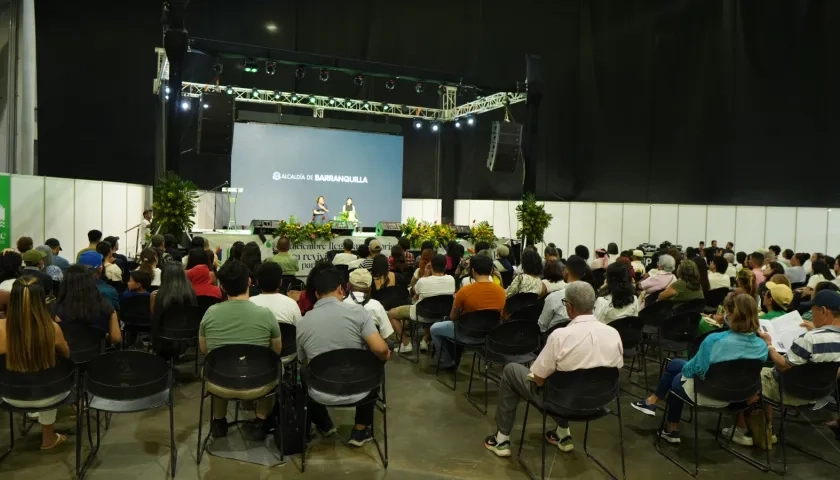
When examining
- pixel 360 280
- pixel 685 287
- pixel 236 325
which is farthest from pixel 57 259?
pixel 685 287

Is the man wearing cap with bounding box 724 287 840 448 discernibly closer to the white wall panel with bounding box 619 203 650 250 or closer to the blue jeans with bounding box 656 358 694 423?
the blue jeans with bounding box 656 358 694 423

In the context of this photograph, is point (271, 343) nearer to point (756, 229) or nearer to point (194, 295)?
point (194, 295)

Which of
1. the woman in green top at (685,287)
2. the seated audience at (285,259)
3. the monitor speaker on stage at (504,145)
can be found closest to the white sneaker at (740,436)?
the woman in green top at (685,287)

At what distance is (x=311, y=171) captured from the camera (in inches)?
598

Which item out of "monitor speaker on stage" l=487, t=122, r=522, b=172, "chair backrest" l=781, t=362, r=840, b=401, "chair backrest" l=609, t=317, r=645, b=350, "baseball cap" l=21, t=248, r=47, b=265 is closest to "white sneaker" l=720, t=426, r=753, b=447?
"chair backrest" l=781, t=362, r=840, b=401

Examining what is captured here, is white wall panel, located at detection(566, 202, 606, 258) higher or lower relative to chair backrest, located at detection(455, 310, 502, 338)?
higher

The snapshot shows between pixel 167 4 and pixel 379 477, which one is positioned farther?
pixel 167 4

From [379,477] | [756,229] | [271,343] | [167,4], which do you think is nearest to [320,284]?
[271,343]

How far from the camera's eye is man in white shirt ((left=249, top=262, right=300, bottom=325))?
4191mm

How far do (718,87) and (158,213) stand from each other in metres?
13.6

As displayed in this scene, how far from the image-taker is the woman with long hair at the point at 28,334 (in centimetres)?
318

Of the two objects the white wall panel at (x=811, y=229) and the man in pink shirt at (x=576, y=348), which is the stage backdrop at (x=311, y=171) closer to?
the white wall panel at (x=811, y=229)

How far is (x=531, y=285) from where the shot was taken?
577 cm

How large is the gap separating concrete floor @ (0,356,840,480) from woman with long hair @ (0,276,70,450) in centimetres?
67
